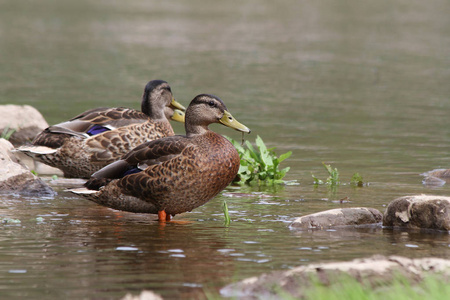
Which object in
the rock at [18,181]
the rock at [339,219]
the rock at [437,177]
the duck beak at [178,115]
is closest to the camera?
the rock at [339,219]

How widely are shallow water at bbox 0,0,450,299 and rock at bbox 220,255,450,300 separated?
344 mm

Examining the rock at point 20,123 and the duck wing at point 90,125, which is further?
the rock at point 20,123

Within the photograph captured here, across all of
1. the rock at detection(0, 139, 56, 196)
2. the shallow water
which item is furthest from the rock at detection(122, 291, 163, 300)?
the rock at detection(0, 139, 56, 196)

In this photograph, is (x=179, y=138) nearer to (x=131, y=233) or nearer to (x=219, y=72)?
(x=131, y=233)

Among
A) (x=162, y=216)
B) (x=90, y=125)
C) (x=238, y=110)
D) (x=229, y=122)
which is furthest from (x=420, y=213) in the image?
(x=238, y=110)

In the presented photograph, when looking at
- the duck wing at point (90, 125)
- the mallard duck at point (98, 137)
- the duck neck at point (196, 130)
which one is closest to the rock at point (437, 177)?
the mallard duck at point (98, 137)

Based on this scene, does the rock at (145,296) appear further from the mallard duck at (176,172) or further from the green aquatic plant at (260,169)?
the green aquatic plant at (260,169)

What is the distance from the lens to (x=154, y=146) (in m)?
8.87

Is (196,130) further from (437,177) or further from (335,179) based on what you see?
(437,177)

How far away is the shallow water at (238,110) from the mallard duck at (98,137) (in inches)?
21.1

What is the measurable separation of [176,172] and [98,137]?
252 centimetres

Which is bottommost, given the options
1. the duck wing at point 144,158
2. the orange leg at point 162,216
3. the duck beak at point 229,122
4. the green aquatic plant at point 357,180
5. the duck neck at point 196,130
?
the orange leg at point 162,216

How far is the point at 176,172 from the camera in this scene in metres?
8.51

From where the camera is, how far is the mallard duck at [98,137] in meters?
10.7
